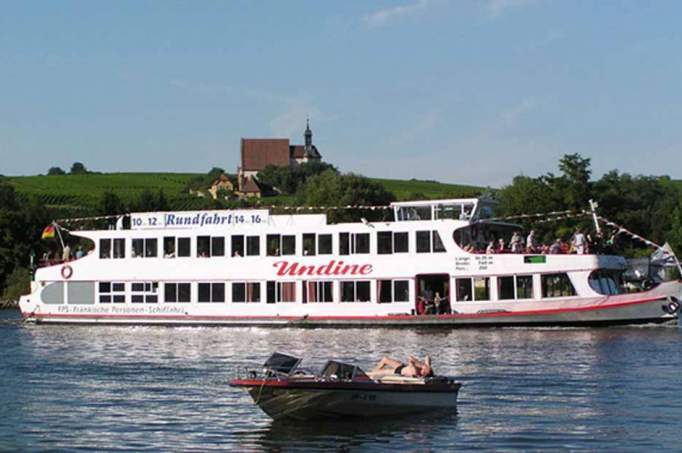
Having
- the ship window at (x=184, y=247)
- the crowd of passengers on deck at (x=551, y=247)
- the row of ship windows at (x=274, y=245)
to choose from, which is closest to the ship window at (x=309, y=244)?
the row of ship windows at (x=274, y=245)

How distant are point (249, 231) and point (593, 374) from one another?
21.1 metres

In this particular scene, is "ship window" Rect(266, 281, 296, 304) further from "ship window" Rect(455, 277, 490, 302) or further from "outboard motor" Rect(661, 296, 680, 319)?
"outboard motor" Rect(661, 296, 680, 319)

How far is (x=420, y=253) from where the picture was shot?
47.0 metres

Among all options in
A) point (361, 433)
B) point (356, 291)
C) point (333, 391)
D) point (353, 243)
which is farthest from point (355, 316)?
point (361, 433)

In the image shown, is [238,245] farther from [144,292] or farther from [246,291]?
[144,292]

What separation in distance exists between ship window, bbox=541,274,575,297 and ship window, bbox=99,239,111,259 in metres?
19.5

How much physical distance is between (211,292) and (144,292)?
3292mm

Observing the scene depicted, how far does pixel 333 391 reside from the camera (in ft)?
79.4

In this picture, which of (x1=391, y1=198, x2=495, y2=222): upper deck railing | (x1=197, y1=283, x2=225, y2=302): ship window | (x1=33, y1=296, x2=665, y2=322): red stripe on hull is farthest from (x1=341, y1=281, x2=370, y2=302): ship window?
(x1=197, y1=283, x2=225, y2=302): ship window

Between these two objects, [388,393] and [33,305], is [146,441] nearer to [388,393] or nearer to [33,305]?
[388,393]

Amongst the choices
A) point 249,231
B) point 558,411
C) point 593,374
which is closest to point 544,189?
point 249,231

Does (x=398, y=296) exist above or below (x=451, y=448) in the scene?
above

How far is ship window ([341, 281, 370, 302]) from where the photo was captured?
48031mm

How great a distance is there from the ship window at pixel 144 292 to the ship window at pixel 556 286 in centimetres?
1697
